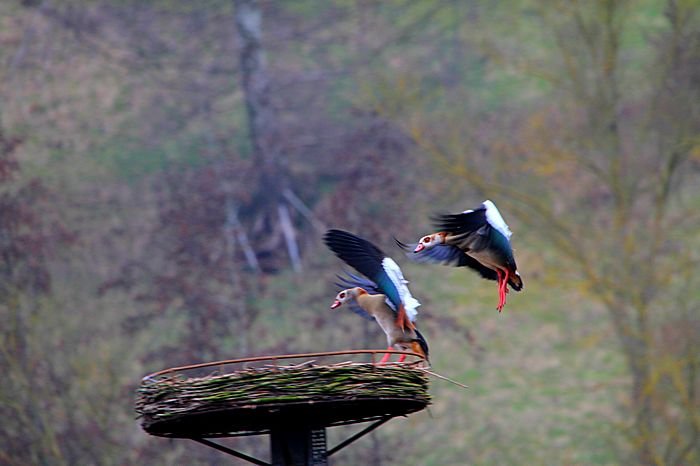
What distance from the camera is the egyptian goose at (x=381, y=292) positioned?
964cm

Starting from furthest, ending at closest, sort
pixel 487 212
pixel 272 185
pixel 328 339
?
1. pixel 272 185
2. pixel 328 339
3. pixel 487 212

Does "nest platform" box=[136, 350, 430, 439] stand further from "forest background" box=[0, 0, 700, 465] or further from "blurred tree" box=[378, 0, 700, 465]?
"blurred tree" box=[378, 0, 700, 465]

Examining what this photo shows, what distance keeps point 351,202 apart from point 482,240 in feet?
39.4

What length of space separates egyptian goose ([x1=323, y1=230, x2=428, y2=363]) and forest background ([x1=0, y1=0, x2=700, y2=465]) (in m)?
8.41

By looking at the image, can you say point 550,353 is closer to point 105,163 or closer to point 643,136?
point 643,136

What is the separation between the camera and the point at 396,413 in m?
9.50

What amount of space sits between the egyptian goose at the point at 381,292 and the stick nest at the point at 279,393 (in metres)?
0.83

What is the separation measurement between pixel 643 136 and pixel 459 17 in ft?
27.0

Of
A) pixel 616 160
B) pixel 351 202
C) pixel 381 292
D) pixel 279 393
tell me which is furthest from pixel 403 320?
pixel 616 160

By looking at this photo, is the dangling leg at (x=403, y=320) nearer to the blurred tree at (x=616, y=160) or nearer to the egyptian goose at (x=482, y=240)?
the egyptian goose at (x=482, y=240)

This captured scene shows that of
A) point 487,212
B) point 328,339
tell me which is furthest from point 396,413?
point 328,339

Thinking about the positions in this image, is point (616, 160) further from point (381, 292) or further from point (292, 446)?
point (292, 446)

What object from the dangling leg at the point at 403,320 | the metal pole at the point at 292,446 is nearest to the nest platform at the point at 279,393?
the metal pole at the point at 292,446

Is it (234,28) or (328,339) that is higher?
(234,28)
